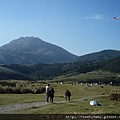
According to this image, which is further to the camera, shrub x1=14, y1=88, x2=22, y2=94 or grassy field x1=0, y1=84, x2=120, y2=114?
shrub x1=14, y1=88, x2=22, y2=94

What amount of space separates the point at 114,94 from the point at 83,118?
25.8 m

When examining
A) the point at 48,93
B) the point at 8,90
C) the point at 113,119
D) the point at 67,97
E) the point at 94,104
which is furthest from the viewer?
the point at 8,90

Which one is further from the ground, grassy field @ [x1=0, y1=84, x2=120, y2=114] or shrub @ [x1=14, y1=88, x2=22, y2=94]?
shrub @ [x1=14, y1=88, x2=22, y2=94]

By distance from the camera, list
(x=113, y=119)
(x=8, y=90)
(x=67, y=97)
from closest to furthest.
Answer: (x=113, y=119) → (x=67, y=97) → (x=8, y=90)

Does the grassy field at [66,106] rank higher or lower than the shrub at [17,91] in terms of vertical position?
lower

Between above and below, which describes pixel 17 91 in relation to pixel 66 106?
above

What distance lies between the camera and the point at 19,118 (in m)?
21.9

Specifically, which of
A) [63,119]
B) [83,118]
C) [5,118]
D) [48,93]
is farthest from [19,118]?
[48,93]

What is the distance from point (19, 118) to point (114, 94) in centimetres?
2739

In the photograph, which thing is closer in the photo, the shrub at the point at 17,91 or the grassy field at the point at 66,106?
the grassy field at the point at 66,106

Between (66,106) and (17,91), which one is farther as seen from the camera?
(17,91)

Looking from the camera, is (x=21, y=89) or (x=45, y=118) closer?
(x=45, y=118)

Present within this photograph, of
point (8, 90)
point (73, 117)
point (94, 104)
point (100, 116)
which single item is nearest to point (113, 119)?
point (100, 116)

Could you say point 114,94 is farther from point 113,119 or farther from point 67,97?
point 113,119
